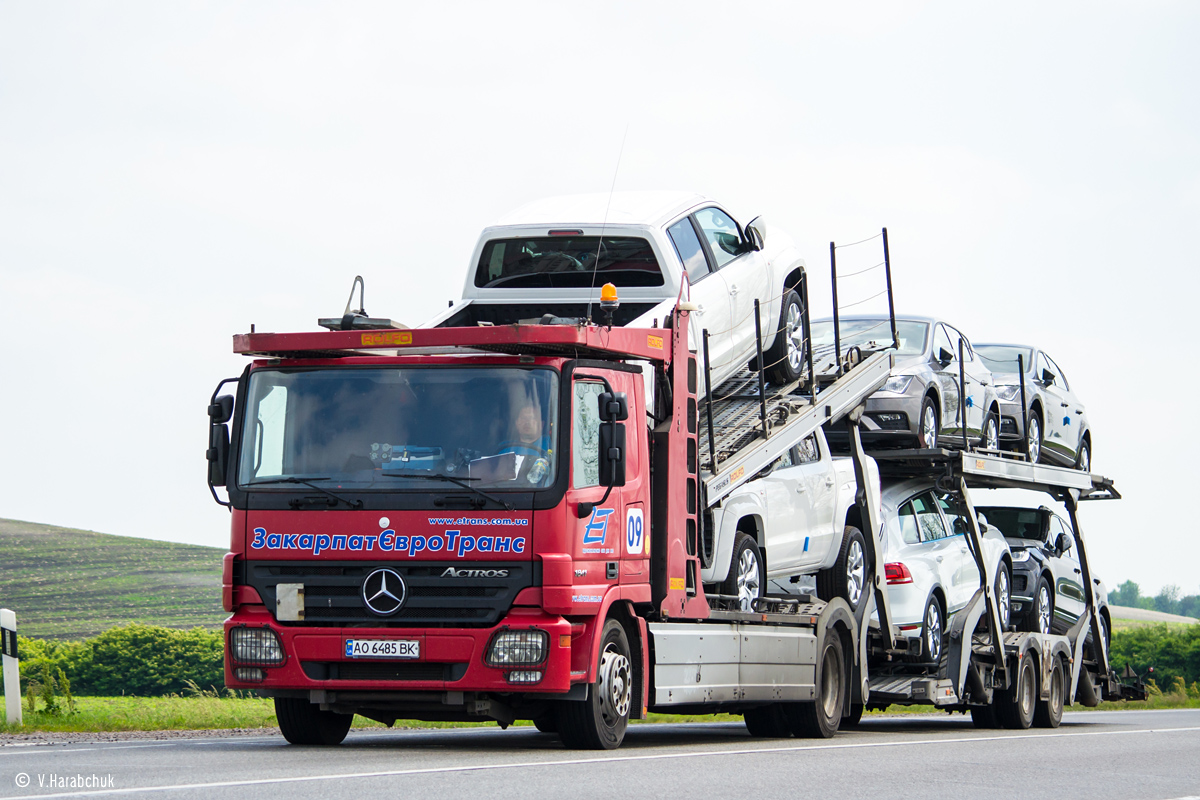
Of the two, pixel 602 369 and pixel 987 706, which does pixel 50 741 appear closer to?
pixel 602 369

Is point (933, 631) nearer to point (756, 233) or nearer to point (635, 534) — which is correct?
point (756, 233)

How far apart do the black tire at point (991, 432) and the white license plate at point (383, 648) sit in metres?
9.16

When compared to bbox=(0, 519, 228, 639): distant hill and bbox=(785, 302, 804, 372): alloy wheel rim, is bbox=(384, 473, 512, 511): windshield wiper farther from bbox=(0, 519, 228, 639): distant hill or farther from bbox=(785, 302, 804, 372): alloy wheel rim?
bbox=(0, 519, 228, 639): distant hill

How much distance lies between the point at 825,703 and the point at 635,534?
12.6ft

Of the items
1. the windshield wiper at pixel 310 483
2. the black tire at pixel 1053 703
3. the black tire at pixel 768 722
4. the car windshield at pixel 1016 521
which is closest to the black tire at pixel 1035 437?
the car windshield at pixel 1016 521

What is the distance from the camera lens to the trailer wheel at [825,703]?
12859 millimetres

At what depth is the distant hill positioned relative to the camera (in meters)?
76.1

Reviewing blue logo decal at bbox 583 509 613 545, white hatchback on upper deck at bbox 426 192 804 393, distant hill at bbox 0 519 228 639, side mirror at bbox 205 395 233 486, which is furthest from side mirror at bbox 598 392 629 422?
distant hill at bbox 0 519 228 639

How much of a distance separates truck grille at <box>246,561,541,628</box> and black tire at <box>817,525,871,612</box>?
5.01 meters

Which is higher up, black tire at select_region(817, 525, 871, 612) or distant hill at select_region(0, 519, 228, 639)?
distant hill at select_region(0, 519, 228, 639)

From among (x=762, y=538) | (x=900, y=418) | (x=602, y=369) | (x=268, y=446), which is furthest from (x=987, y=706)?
(x=268, y=446)

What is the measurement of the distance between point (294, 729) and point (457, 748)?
3.67 feet

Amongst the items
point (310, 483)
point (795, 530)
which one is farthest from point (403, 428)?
point (795, 530)

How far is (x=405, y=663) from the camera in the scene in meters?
9.42
